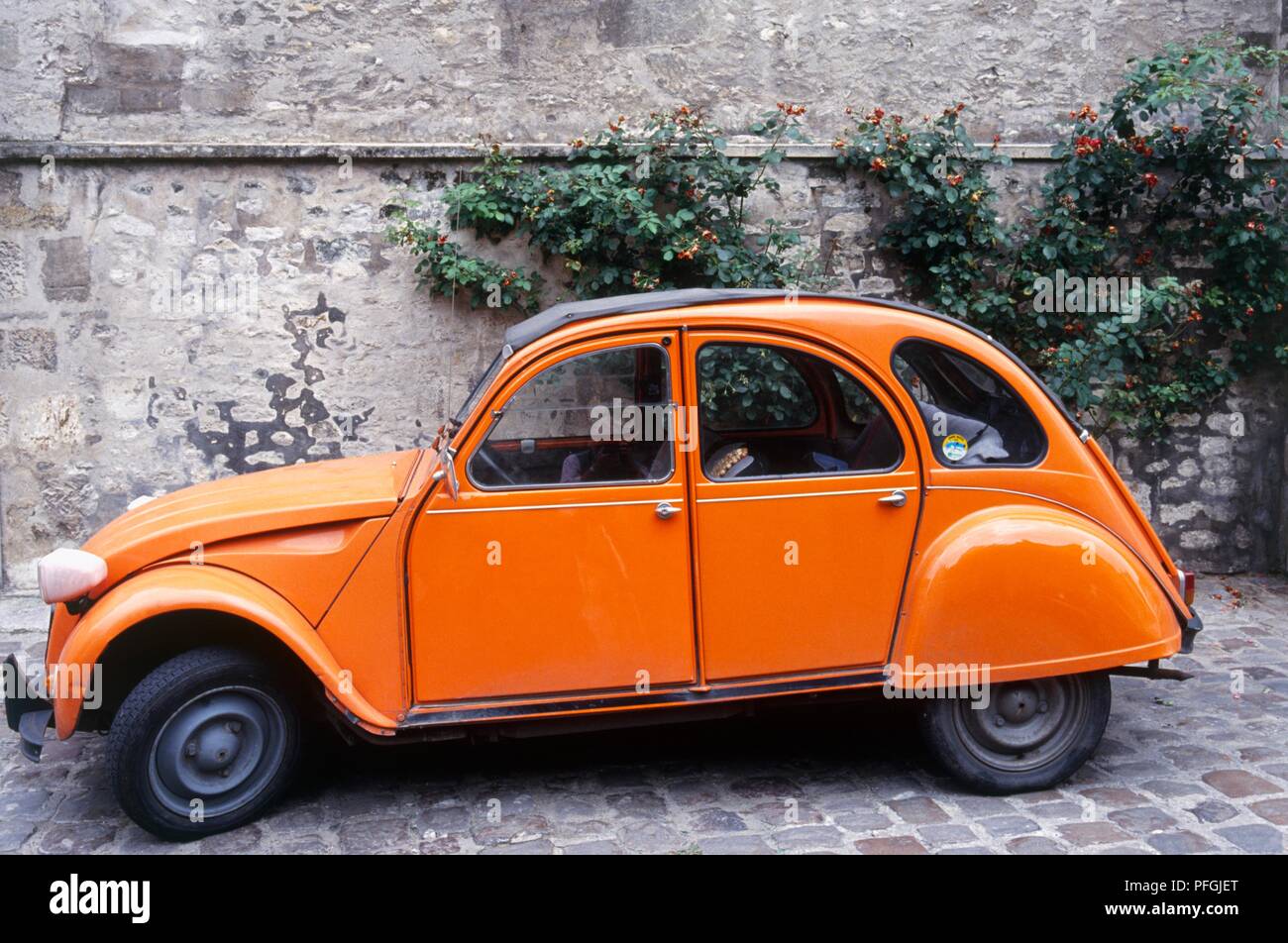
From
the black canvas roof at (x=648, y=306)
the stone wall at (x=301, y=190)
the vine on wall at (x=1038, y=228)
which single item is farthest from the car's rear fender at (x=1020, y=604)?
the stone wall at (x=301, y=190)

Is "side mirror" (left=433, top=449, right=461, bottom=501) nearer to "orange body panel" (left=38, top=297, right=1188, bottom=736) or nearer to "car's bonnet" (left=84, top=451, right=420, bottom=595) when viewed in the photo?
"orange body panel" (left=38, top=297, right=1188, bottom=736)

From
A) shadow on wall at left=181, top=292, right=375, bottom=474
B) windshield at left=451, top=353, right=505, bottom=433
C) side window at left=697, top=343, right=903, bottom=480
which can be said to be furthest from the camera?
shadow on wall at left=181, top=292, right=375, bottom=474

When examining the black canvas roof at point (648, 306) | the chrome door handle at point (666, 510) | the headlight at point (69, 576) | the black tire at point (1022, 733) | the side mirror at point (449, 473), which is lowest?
the black tire at point (1022, 733)

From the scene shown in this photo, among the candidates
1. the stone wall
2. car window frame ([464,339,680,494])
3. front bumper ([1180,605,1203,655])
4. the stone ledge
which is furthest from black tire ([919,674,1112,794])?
the stone ledge

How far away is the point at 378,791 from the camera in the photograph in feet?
14.6

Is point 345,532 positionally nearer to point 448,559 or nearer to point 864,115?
point 448,559

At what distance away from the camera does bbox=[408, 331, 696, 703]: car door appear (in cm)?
402

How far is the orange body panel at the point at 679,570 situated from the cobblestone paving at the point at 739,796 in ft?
1.53

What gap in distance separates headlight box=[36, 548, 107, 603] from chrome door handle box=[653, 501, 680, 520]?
2023 mm

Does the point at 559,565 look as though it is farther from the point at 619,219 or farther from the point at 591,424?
the point at 619,219

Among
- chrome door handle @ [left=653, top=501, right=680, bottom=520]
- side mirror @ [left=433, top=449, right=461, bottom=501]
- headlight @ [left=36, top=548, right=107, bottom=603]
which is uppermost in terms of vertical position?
side mirror @ [left=433, top=449, right=461, bottom=501]

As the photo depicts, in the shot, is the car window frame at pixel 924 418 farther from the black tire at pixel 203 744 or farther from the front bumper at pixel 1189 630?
the black tire at pixel 203 744

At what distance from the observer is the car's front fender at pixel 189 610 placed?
12.5 feet

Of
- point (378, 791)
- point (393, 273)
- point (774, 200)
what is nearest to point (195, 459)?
point (393, 273)
